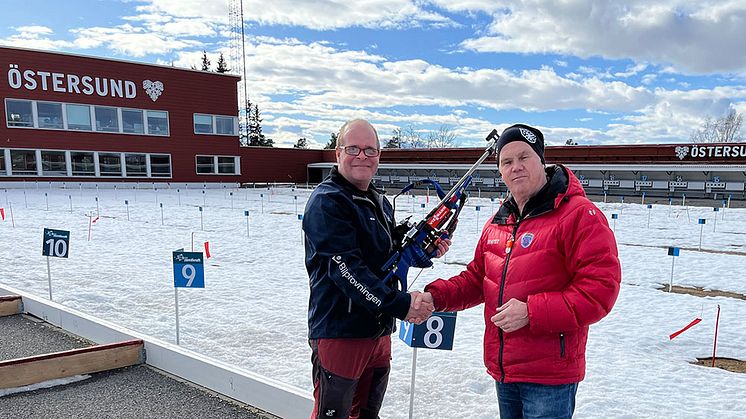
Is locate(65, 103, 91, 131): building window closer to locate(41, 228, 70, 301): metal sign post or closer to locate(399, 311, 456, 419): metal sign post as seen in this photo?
locate(41, 228, 70, 301): metal sign post

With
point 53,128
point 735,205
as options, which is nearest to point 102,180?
point 53,128

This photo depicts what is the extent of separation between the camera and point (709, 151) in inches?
1261

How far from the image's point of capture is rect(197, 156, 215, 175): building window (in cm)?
4147

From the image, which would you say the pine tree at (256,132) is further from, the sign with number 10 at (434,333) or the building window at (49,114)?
the sign with number 10 at (434,333)

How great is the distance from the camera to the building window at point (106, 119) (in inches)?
1414

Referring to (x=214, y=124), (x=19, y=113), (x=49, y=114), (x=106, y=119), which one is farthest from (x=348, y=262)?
(x=214, y=124)

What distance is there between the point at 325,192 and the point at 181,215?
18.7 m

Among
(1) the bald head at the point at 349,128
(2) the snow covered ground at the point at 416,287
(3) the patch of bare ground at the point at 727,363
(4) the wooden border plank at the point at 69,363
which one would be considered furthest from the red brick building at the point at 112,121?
(3) the patch of bare ground at the point at 727,363

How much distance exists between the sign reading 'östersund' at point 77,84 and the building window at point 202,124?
149 inches

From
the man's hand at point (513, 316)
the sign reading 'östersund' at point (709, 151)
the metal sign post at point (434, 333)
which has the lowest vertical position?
the metal sign post at point (434, 333)

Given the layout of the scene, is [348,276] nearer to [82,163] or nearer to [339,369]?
[339,369]

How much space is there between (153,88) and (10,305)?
118 ft

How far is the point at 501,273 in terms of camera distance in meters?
2.28

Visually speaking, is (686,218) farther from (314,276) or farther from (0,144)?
(0,144)
